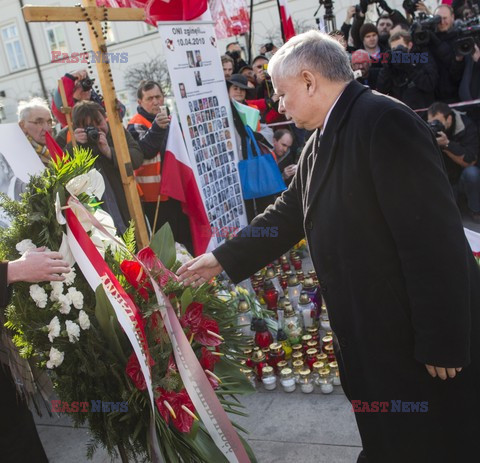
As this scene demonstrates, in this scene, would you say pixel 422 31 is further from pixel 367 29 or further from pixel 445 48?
pixel 367 29

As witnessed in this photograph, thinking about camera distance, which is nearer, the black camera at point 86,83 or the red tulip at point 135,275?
the red tulip at point 135,275

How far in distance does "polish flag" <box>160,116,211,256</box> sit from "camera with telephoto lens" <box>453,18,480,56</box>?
3.16 m

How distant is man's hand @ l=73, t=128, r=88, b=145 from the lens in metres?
4.02

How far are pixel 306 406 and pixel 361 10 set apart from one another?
5.41 m

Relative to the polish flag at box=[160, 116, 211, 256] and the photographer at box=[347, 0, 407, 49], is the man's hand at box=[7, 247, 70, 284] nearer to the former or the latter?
the polish flag at box=[160, 116, 211, 256]

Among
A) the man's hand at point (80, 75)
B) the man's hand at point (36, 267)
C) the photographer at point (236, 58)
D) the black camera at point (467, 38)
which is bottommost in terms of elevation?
the man's hand at point (36, 267)

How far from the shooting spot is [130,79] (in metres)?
21.6

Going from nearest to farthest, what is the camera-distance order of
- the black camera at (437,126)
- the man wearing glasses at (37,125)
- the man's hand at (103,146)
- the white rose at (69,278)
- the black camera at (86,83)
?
1. the white rose at (69,278)
2. the man wearing glasses at (37,125)
3. the man's hand at (103,146)
4. the black camera at (86,83)
5. the black camera at (437,126)

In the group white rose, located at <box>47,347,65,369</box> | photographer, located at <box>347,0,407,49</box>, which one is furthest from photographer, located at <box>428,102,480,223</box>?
white rose, located at <box>47,347,65,369</box>

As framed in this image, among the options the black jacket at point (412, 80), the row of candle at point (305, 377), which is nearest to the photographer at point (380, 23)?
the black jacket at point (412, 80)

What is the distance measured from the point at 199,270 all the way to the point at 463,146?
4.45 meters

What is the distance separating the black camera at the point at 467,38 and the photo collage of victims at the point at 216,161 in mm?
2541

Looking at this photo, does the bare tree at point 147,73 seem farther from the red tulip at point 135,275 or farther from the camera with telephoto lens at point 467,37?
the red tulip at point 135,275

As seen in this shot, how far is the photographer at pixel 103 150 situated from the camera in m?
4.05
